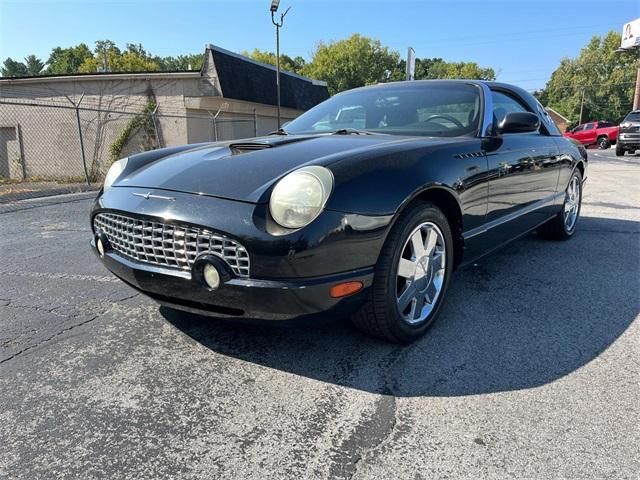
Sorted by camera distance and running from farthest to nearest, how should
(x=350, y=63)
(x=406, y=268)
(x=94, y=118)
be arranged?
(x=350, y=63)
(x=94, y=118)
(x=406, y=268)

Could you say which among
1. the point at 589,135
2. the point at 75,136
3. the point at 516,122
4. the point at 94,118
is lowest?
the point at 516,122

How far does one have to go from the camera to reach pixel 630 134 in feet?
61.7

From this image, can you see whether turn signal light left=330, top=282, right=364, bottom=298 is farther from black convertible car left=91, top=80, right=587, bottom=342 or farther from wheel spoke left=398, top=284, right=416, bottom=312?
wheel spoke left=398, top=284, right=416, bottom=312

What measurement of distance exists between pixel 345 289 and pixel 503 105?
7.79 feet

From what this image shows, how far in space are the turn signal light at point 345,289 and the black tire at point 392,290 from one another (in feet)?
0.40

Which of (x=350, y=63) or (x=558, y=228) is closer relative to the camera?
(x=558, y=228)

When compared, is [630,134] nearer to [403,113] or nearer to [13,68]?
[403,113]

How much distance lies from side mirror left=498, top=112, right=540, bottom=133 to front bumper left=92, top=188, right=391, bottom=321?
58.1 inches

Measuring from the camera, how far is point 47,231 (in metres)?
5.23

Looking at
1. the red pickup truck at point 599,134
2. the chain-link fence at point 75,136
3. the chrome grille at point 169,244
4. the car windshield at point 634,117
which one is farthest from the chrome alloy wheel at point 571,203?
the red pickup truck at point 599,134

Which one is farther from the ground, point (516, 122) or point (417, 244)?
point (516, 122)

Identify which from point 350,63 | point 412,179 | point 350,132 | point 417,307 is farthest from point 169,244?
point 350,63

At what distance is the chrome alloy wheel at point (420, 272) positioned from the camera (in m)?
2.31

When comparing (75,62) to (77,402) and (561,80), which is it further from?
(77,402)
